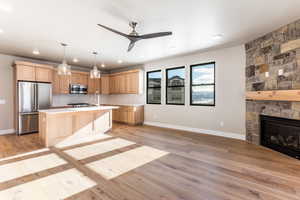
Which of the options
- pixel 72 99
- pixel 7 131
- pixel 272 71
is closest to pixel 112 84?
pixel 72 99

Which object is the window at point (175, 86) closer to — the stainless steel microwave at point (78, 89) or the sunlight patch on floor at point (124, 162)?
the sunlight patch on floor at point (124, 162)

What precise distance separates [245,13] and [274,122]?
248 centimetres

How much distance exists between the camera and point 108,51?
478 centimetres

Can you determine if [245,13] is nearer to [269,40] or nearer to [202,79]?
[269,40]

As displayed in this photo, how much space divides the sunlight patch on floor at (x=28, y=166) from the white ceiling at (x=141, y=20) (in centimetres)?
263

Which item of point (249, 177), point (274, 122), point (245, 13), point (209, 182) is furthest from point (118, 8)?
point (274, 122)

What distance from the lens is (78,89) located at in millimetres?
6488

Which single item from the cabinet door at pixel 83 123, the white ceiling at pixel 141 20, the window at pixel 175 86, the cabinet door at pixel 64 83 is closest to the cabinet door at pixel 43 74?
the cabinet door at pixel 64 83

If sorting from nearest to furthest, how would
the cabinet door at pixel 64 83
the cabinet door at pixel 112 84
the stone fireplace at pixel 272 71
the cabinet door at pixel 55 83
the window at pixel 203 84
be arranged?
the stone fireplace at pixel 272 71 → the window at pixel 203 84 → the cabinet door at pixel 55 83 → the cabinet door at pixel 64 83 → the cabinet door at pixel 112 84

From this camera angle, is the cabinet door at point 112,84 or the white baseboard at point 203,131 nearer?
the white baseboard at point 203,131

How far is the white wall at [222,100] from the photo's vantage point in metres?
4.33

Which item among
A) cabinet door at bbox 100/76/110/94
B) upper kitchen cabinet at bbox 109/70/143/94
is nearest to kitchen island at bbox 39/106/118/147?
upper kitchen cabinet at bbox 109/70/143/94

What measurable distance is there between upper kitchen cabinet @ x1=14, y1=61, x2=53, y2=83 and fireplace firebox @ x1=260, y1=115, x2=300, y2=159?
6711 millimetres

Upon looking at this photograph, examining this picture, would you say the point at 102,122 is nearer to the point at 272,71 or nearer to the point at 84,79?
the point at 84,79
